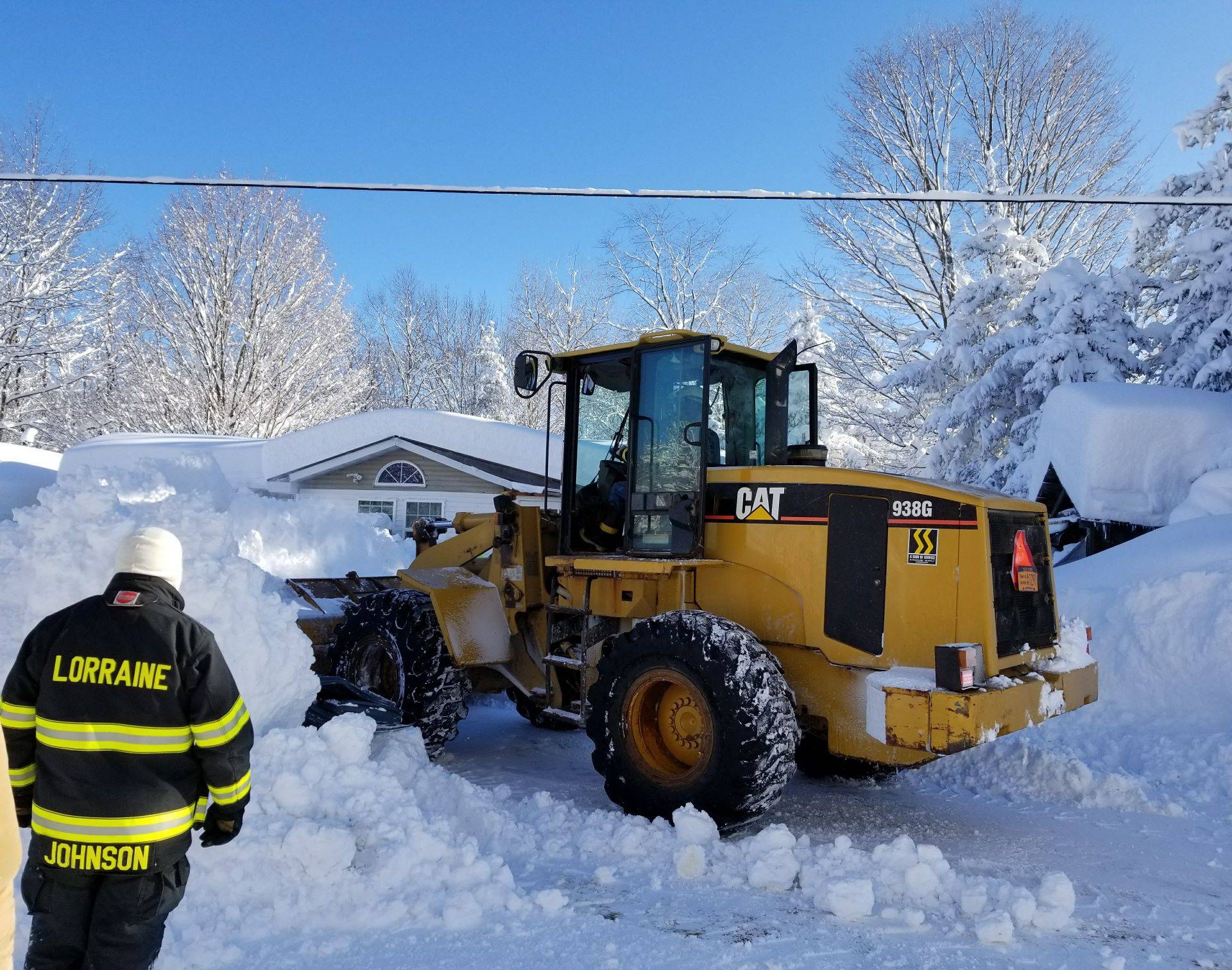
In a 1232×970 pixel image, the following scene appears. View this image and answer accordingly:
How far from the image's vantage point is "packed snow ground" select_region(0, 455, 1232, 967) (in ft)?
12.4

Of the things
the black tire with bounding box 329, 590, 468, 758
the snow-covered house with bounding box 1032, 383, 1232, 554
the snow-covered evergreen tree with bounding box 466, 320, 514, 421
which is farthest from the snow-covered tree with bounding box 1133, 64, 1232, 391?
the snow-covered evergreen tree with bounding box 466, 320, 514, 421

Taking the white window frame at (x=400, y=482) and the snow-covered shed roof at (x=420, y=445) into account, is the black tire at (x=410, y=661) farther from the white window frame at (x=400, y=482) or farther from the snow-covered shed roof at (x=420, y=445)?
the white window frame at (x=400, y=482)

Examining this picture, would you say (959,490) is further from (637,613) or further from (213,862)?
(213,862)

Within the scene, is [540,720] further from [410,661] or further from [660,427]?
[660,427]

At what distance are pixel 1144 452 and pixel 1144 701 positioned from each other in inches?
183

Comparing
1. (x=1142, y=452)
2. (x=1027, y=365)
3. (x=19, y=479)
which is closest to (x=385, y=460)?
(x=19, y=479)

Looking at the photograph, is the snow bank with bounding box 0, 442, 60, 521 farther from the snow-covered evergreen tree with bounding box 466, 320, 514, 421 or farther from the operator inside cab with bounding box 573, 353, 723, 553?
the snow-covered evergreen tree with bounding box 466, 320, 514, 421

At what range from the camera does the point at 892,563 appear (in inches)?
203

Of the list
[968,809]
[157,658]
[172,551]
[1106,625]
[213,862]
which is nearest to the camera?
[157,658]

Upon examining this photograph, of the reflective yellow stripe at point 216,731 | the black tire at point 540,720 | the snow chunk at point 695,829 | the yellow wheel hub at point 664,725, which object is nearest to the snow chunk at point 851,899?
the snow chunk at point 695,829

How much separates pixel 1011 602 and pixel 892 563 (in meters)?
0.70

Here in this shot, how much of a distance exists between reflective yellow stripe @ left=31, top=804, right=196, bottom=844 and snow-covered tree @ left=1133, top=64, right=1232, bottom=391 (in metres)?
13.8

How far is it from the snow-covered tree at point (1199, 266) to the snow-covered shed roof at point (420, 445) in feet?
33.1

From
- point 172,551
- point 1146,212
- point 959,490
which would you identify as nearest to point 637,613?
point 959,490
